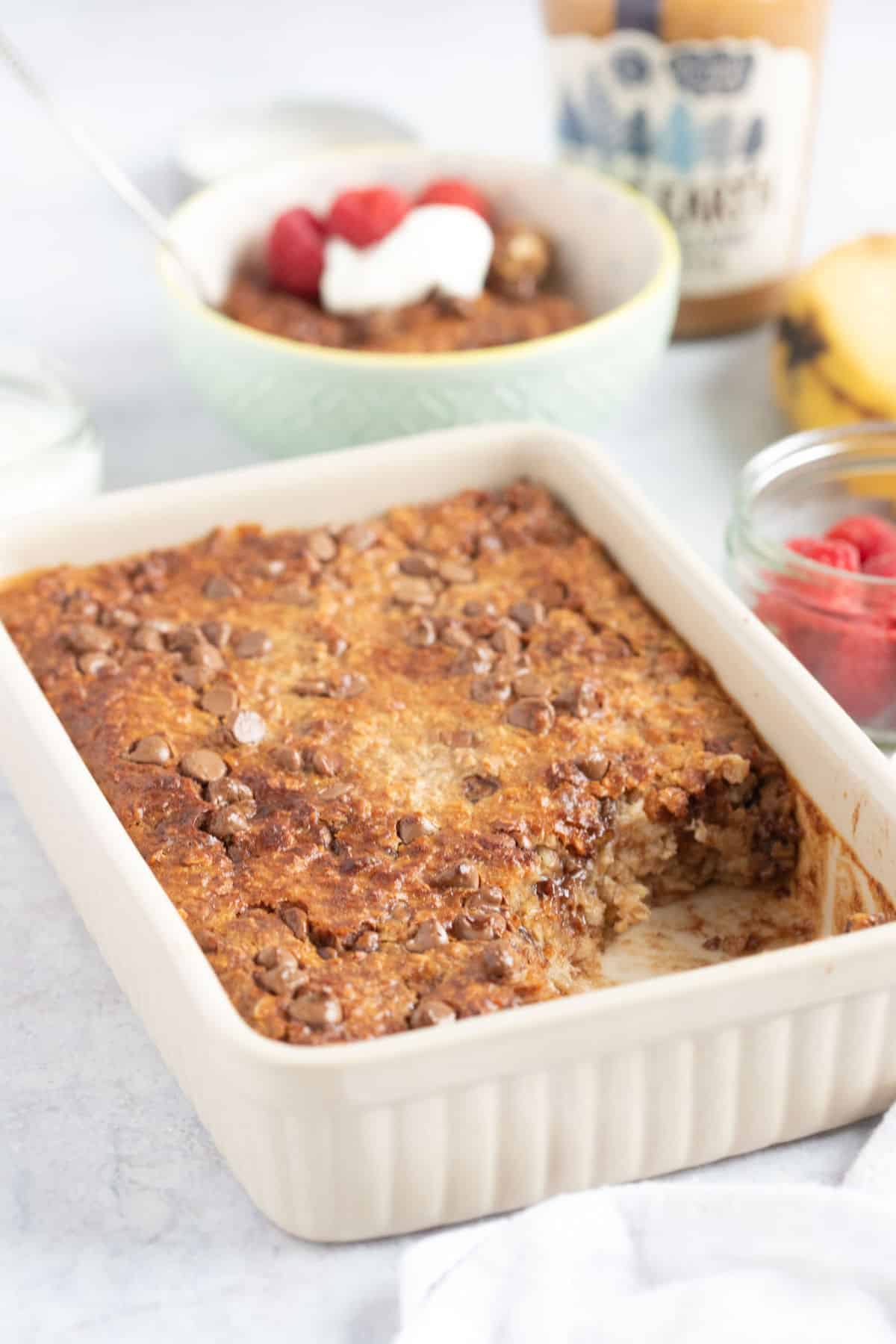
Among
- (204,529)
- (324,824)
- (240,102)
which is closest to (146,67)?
(240,102)

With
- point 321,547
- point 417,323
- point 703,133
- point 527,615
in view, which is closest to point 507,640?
point 527,615

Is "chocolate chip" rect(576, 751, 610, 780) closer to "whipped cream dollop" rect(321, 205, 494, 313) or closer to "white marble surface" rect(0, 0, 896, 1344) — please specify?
"white marble surface" rect(0, 0, 896, 1344)

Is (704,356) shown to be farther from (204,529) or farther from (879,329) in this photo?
(204,529)

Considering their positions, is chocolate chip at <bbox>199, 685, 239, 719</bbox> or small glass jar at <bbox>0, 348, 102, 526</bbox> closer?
chocolate chip at <bbox>199, 685, 239, 719</bbox>

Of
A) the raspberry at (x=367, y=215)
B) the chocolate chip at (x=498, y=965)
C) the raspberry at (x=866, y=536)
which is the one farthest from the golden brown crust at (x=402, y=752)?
the raspberry at (x=367, y=215)

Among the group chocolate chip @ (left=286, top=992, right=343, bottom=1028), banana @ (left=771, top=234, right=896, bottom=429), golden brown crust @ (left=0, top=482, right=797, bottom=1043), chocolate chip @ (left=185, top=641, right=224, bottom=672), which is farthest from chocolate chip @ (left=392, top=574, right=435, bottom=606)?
banana @ (left=771, top=234, right=896, bottom=429)

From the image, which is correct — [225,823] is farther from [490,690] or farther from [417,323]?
[417,323]
